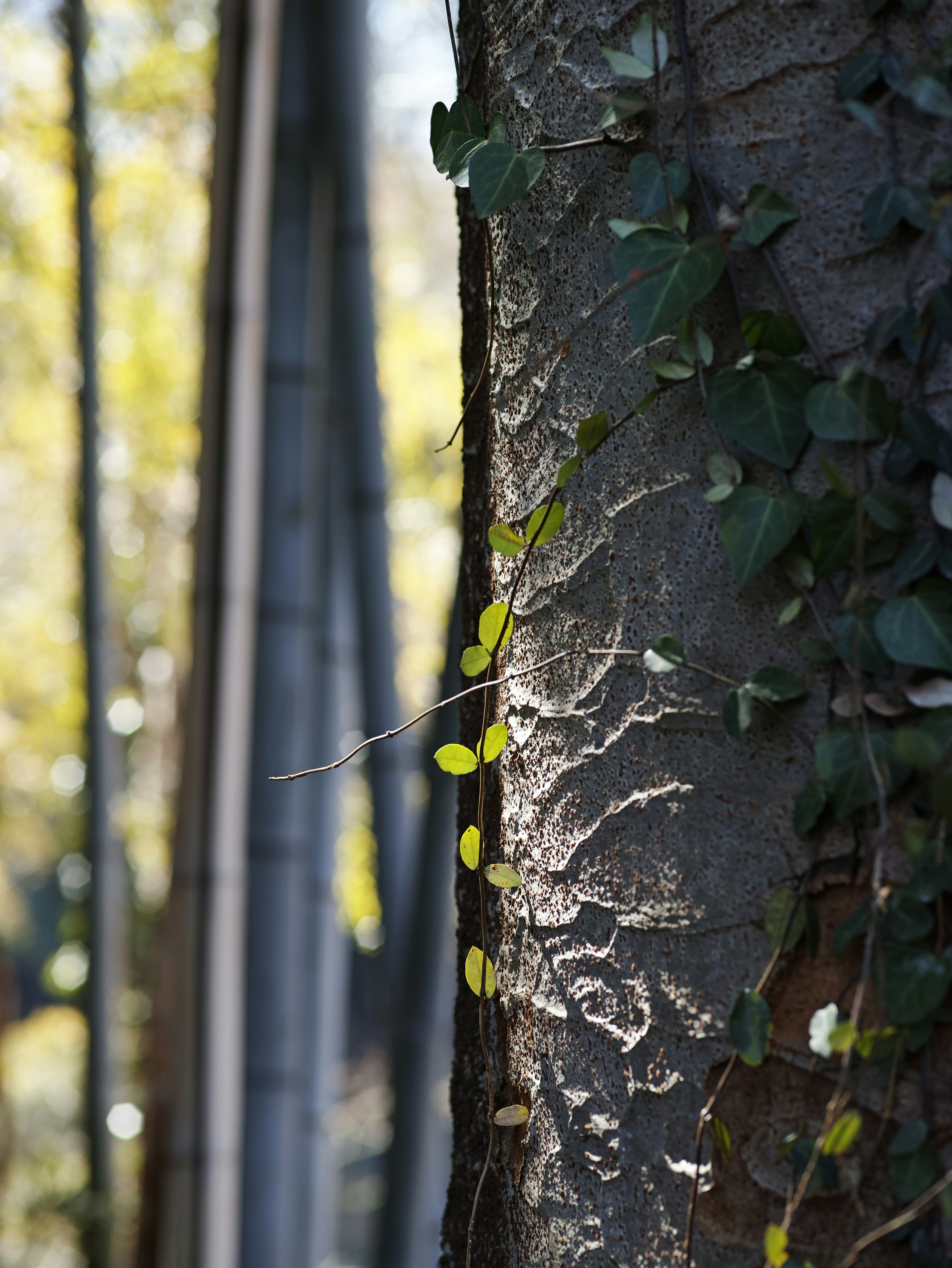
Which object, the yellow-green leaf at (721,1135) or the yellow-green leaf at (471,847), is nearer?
the yellow-green leaf at (721,1135)

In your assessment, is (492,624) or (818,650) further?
(492,624)

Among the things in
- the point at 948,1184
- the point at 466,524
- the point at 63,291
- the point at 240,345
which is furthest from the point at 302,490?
the point at 63,291

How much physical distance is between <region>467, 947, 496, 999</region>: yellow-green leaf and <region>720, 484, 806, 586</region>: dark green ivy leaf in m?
0.21

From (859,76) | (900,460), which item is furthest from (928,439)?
(859,76)

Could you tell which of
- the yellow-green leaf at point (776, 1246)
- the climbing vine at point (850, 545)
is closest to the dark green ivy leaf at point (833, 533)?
the climbing vine at point (850, 545)

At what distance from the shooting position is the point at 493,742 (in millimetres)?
457

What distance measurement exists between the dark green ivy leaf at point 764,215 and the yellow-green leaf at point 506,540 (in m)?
0.14

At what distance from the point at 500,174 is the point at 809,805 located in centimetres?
26

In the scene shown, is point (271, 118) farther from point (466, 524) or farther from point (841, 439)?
point (841, 439)

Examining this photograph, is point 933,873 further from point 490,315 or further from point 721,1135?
point 490,315

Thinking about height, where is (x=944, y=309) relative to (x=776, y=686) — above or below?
above

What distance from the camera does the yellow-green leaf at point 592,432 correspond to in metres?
0.41

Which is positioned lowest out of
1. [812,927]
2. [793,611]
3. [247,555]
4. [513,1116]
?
[513,1116]

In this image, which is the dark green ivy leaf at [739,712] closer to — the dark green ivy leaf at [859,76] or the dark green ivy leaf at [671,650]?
the dark green ivy leaf at [671,650]
